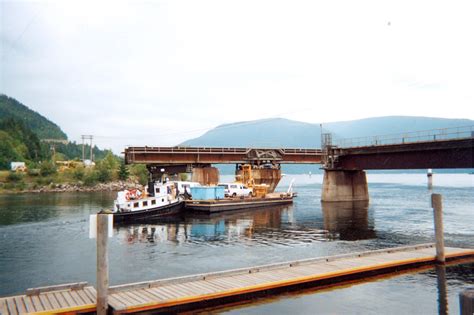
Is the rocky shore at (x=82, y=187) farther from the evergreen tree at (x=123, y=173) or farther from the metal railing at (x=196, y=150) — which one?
the metal railing at (x=196, y=150)

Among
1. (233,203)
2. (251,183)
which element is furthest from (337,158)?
(233,203)

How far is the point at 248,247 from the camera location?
33.3 meters

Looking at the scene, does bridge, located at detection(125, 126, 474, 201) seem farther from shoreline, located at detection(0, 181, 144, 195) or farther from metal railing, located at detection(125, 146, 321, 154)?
shoreline, located at detection(0, 181, 144, 195)

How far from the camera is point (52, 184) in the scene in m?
138

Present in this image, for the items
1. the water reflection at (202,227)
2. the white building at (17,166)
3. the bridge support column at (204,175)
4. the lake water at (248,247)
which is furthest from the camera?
the white building at (17,166)

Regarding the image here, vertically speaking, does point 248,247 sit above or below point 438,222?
below

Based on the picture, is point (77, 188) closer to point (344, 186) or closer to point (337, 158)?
point (344, 186)

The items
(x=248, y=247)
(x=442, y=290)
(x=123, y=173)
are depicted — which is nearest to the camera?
(x=442, y=290)

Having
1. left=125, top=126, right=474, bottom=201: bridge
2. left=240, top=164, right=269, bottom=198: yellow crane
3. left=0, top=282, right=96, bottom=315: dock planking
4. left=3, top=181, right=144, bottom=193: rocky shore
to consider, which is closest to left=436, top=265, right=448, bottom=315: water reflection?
left=0, top=282, right=96, bottom=315: dock planking

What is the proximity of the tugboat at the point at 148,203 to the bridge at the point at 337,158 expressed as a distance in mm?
4057

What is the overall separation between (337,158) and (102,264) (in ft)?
205

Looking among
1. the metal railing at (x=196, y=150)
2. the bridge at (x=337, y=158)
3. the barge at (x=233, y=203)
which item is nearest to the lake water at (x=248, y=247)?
the barge at (x=233, y=203)

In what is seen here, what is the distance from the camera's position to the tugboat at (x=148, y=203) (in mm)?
52438

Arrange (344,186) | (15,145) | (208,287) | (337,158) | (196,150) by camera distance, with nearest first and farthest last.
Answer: (208,287)
(337,158)
(344,186)
(196,150)
(15,145)
